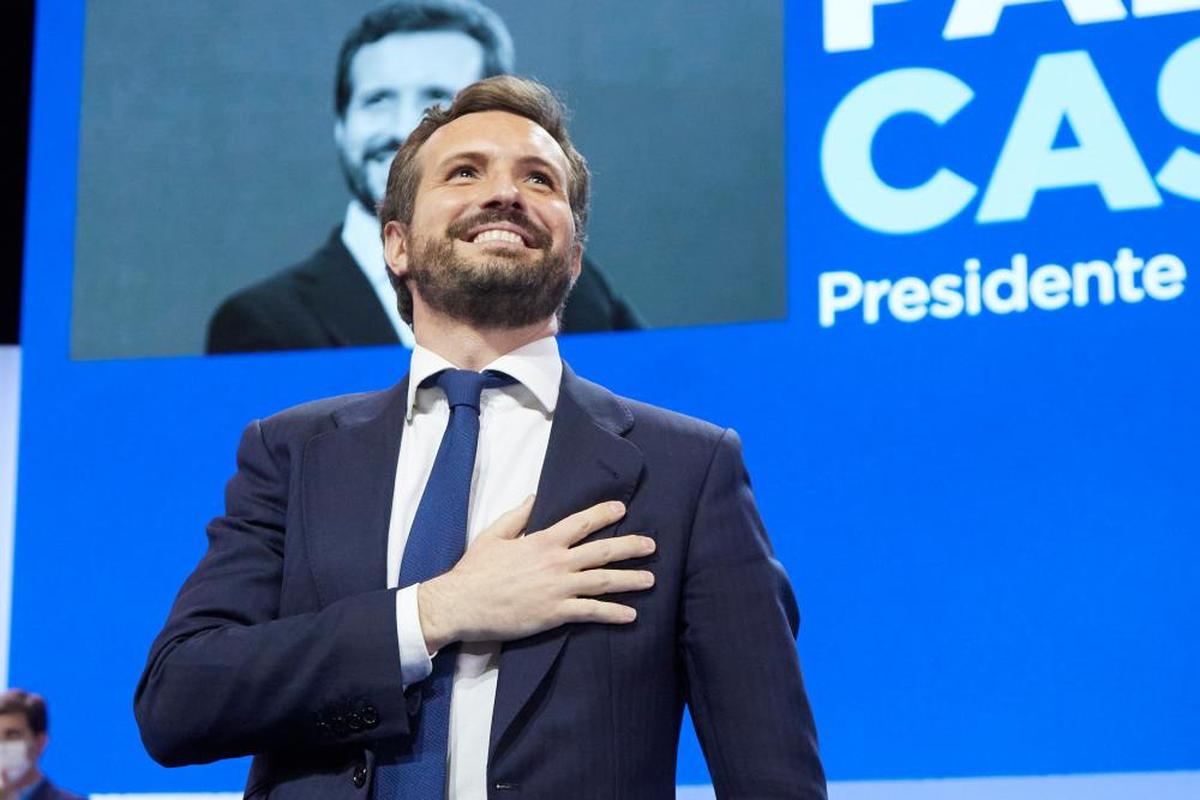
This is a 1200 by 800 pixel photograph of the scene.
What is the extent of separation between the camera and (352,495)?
1812mm

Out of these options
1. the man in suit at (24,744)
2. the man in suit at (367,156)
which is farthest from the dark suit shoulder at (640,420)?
the man in suit at (24,744)

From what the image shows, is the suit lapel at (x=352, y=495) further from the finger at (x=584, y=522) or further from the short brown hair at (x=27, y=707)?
the short brown hair at (x=27, y=707)

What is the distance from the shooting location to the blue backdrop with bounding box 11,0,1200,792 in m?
3.36

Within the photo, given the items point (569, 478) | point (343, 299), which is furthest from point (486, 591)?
point (343, 299)

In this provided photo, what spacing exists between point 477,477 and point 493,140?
49cm

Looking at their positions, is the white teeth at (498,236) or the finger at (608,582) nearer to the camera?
the finger at (608,582)

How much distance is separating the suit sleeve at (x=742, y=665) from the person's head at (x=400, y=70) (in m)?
2.61

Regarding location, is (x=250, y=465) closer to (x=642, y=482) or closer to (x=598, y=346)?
(x=642, y=482)

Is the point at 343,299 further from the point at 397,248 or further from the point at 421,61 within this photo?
the point at 397,248

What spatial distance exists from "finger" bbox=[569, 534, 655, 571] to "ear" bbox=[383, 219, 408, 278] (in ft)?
1.93

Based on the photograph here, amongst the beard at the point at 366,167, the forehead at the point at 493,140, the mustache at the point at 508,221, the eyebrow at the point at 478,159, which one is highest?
the beard at the point at 366,167

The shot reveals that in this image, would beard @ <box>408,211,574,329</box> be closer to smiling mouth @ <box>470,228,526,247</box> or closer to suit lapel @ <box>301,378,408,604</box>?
smiling mouth @ <box>470,228,526,247</box>

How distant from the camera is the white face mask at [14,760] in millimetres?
3926

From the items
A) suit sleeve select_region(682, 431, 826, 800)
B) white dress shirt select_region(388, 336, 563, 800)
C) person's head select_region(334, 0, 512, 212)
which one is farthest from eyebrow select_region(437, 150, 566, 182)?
person's head select_region(334, 0, 512, 212)
